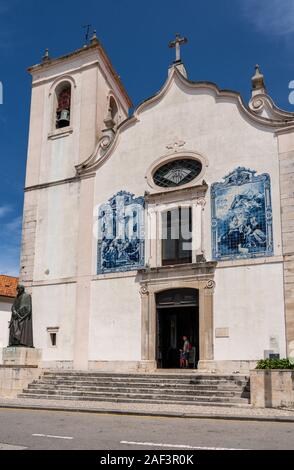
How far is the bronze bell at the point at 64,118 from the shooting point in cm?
2323

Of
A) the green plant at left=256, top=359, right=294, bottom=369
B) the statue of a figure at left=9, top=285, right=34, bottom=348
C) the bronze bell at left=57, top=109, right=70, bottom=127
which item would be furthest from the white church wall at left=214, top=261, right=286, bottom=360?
the bronze bell at left=57, top=109, right=70, bottom=127

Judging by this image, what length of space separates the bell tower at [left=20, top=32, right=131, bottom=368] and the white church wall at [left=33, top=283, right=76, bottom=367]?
1.5 inches

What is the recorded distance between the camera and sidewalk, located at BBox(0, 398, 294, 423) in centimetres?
1088

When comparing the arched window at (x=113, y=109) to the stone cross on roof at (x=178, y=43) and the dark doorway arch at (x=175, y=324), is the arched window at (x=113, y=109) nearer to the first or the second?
the stone cross on roof at (x=178, y=43)

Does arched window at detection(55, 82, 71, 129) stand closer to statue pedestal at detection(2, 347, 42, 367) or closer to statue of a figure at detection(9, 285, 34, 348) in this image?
statue of a figure at detection(9, 285, 34, 348)

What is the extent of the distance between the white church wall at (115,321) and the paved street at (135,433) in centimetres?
691

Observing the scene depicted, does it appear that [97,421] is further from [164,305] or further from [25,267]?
[25,267]

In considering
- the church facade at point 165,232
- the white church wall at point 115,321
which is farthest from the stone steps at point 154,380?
the white church wall at point 115,321

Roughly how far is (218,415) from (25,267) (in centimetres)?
1271

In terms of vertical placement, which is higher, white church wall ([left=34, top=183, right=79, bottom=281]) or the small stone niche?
white church wall ([left=34, top=183, right=79, bottom=281])

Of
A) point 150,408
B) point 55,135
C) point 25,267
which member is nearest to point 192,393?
point 150,408

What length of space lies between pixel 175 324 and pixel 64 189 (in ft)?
25.3

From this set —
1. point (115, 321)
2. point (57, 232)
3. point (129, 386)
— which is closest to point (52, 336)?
point (115, 321)

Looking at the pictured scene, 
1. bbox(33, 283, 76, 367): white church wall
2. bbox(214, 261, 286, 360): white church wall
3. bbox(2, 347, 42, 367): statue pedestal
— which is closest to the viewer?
bbox(214, 261, 286, 360): white church wall
